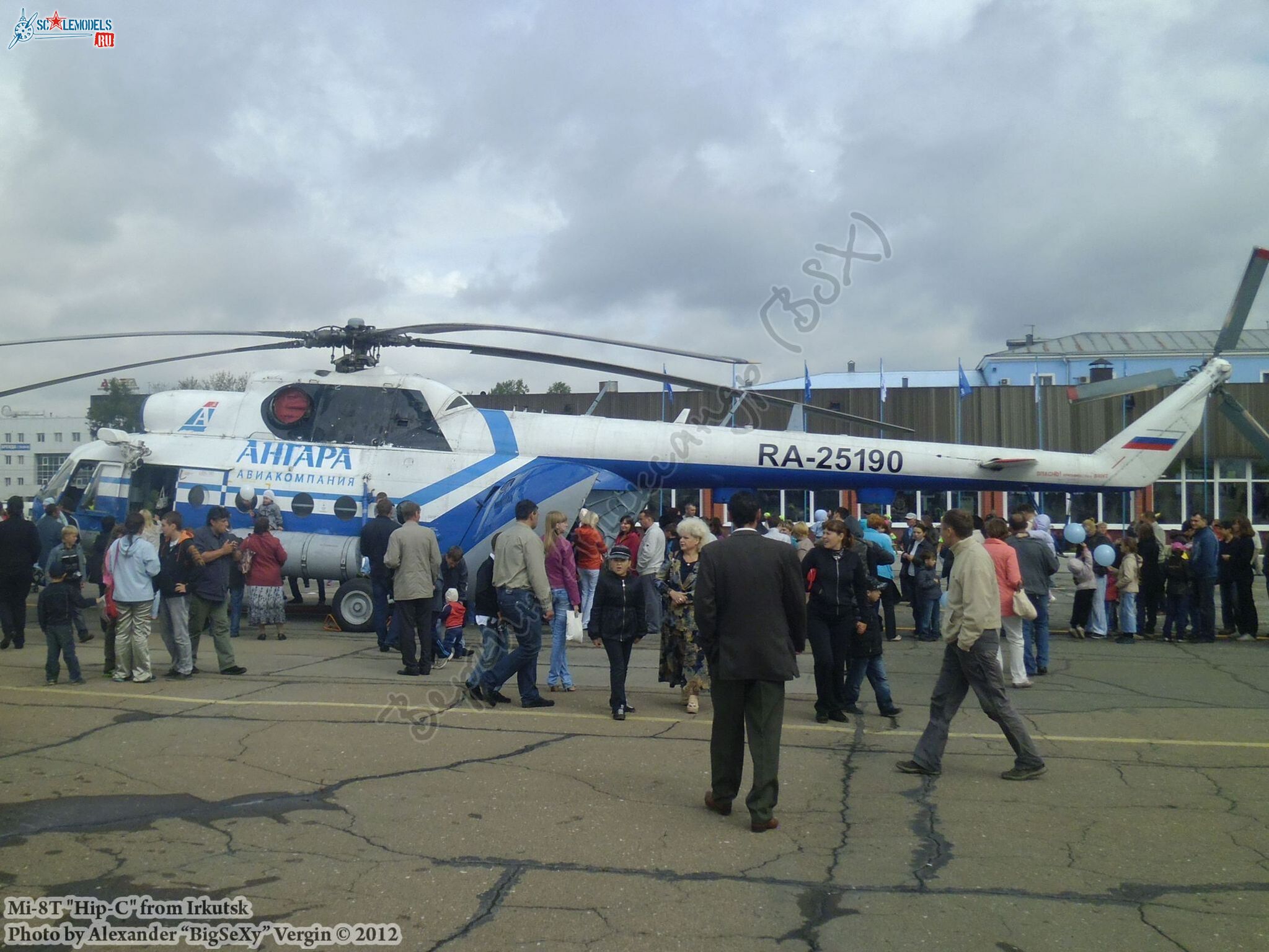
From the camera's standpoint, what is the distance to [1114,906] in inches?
169

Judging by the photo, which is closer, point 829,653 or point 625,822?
point 625,822

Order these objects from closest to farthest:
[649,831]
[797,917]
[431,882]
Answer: [797,917] < [431,882] < [649,831]

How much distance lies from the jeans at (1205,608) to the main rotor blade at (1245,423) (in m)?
2.58

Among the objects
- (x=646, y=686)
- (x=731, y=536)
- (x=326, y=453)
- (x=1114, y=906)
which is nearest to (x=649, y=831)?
(x=731, y=536)

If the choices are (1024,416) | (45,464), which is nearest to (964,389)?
(1024,416)

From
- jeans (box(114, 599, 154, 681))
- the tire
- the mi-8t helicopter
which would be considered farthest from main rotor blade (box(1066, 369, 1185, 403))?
jeans (box(114, 599, 154, 681))

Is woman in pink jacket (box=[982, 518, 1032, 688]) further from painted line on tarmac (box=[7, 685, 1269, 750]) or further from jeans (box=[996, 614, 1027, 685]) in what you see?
painted line on tarmac (box=[7, 685, 1269, 750])

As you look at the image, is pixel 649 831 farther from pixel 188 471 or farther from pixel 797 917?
pixel 188 471

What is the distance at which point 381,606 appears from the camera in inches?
459

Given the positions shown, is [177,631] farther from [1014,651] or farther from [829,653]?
[1014,651]

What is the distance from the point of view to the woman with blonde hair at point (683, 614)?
7984 millimetres

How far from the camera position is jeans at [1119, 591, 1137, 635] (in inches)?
518

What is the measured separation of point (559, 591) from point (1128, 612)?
8175 mm

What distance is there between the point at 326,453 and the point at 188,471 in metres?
2.04
